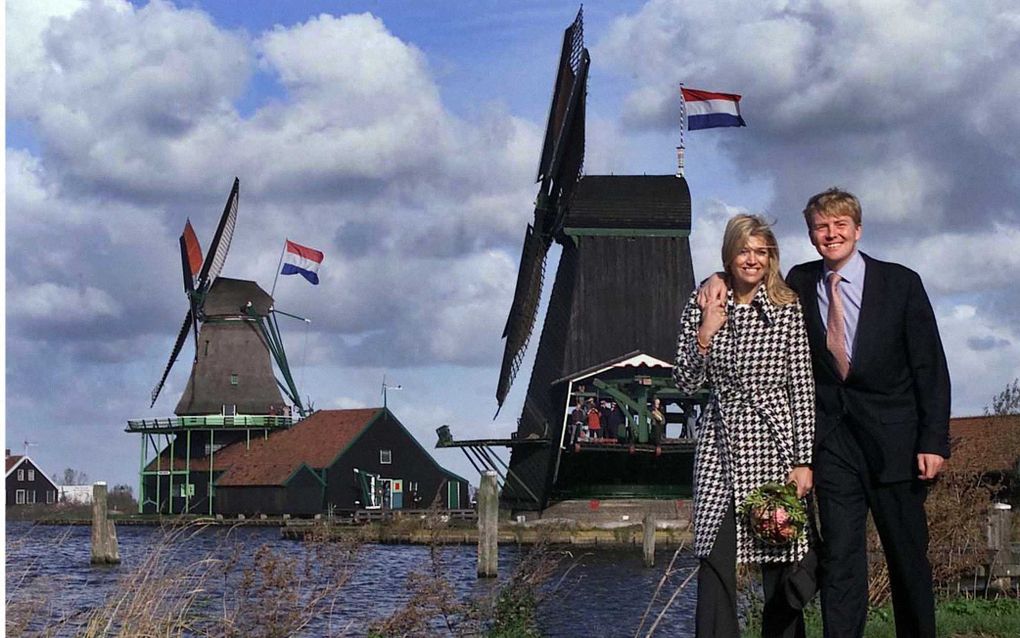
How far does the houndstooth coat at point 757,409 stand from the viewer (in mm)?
4301

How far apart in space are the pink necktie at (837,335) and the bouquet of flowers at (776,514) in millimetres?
408

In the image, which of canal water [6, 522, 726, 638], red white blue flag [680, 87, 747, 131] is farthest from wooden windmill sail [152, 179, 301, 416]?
red white blue flag [680, 87, 747, 131]

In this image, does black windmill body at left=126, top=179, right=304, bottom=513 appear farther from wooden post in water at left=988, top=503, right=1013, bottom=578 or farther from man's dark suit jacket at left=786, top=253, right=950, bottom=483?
man's dark suit jacket at left=786, top=253, right=950, bottom=483

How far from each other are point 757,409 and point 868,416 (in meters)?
0.35

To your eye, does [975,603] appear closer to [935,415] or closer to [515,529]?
[935,415]

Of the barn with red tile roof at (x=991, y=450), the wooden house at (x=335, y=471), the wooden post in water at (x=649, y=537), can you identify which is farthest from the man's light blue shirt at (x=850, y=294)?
the wooden house at (x=335, y=471)

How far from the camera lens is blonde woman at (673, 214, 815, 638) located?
4305 mm

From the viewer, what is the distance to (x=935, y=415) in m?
4.28

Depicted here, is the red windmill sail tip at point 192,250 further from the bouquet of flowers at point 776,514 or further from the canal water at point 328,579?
the bouquet of flowers at point 776,514

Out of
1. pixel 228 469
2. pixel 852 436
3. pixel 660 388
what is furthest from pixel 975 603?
pixel 228 469

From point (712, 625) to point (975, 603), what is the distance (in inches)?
185

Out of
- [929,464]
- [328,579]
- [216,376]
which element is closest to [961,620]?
[328,579]

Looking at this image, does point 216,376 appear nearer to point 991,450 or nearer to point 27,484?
point 27,484

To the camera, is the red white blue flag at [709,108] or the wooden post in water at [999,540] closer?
the wooden post in water at [999,540]
